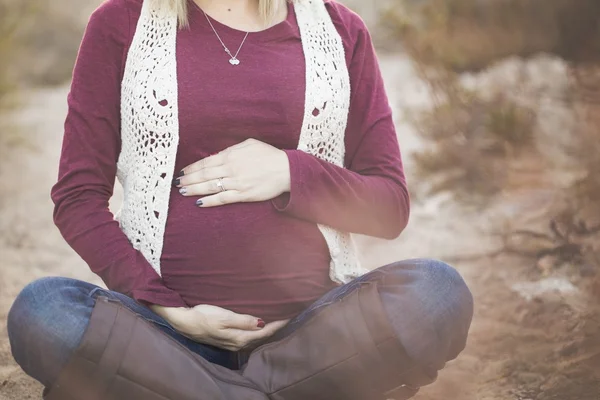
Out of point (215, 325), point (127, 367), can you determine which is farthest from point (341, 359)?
point (127, 367)

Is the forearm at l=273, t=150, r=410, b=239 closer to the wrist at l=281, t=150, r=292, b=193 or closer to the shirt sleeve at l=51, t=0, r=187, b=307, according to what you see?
the wrist at l=281, t=150, r=292, b=193

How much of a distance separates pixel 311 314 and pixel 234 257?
0.56 feet

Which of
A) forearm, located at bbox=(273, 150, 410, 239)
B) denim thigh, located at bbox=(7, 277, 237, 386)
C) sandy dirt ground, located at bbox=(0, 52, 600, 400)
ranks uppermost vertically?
forearm, located at bbox=(273, 150, 410, 239)

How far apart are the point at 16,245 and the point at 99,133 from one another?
139 centimetres

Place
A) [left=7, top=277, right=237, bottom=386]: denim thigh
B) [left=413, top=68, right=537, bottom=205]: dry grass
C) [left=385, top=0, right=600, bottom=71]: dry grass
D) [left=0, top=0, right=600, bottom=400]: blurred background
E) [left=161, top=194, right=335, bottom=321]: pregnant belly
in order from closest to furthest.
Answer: [left=7, top=277, right=237, bottom=386]: denim thigh < [left=161, top=194, right=335, bottom=321]: pregnant belly < [left=0, top=0, right=600, bottom=400]: blurred background < [left=413, top=68, right=537, bottom=205]: dry grass < [left=385, top=0, right=600, bottom=71]: dry grass

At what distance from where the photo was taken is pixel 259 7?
5.39 ft

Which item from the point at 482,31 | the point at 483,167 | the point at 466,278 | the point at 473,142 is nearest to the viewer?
the point at 466,278

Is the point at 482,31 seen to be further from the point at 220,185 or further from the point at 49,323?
the point at 49,323

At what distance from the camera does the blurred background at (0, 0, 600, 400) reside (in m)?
2.04

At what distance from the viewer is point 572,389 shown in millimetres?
1806

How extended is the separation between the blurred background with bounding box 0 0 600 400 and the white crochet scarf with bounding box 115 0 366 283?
1.69ft

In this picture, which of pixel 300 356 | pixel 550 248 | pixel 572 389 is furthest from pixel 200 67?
pixel 550 248

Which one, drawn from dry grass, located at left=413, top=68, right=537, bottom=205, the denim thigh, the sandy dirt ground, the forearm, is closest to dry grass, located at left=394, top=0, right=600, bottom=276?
dry grass, located at left=413, top=68, right=537, bottom=205

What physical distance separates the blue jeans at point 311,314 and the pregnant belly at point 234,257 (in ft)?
0.22
